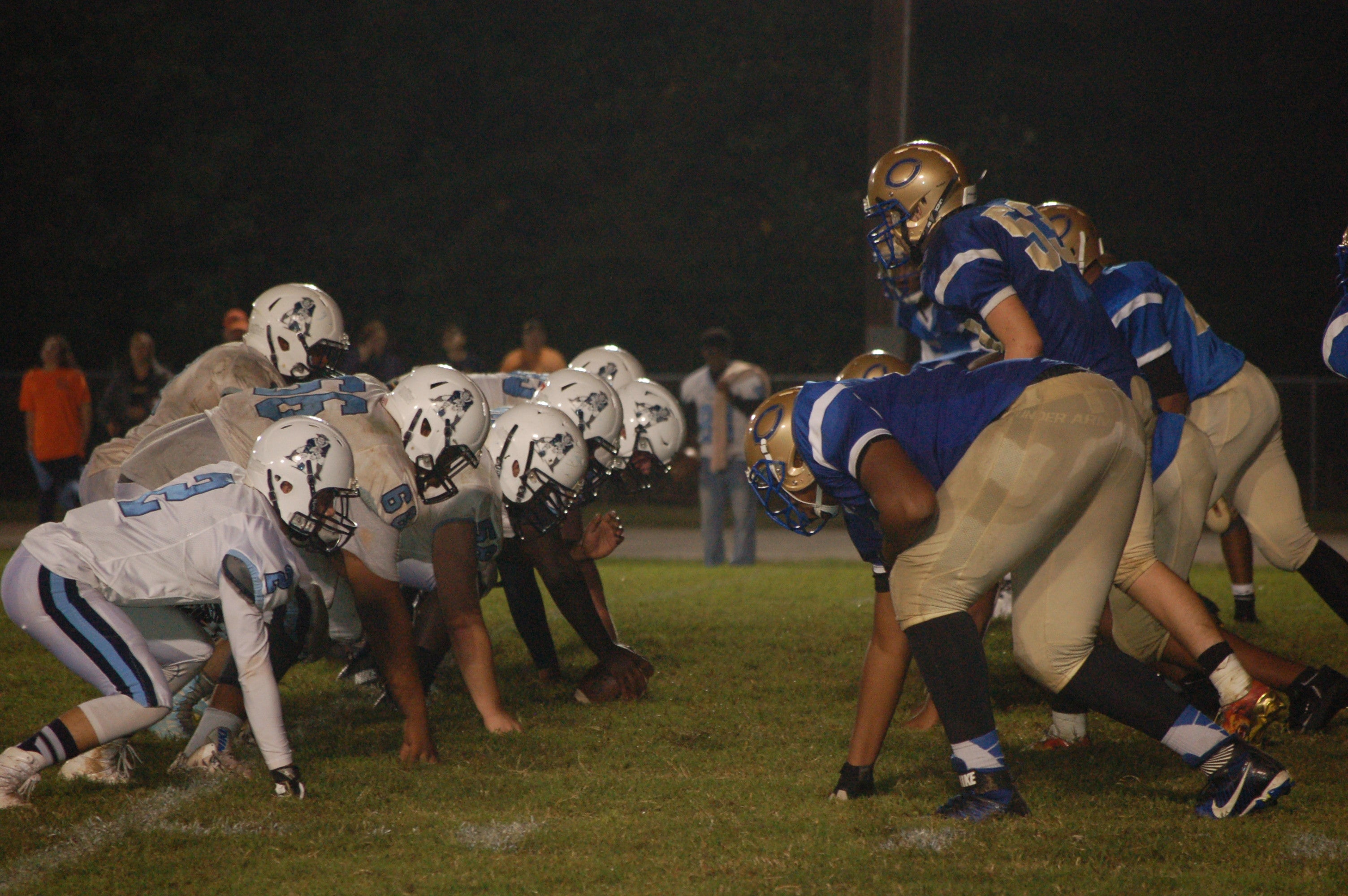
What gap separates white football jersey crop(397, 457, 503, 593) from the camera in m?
4.71

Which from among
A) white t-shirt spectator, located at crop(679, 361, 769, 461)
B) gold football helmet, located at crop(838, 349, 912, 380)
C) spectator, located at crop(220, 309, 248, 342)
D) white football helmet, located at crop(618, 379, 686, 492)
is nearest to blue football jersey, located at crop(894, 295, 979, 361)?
gold football helmet, located at crop(838, 349, 912, 380)

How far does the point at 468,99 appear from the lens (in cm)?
2172

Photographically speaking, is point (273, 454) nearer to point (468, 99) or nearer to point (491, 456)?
point (491, 456)

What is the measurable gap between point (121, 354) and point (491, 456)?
1678cm

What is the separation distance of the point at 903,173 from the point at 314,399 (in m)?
2.10

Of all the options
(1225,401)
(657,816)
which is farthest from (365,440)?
(1225,401)

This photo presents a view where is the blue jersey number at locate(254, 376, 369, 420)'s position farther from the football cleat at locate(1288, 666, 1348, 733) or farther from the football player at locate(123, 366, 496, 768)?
the football cleat at locate(1288, 666, 1348, 733)

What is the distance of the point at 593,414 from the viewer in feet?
17.6

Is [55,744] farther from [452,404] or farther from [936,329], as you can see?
[936,329]

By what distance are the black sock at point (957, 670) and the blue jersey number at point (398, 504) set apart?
1742 mm

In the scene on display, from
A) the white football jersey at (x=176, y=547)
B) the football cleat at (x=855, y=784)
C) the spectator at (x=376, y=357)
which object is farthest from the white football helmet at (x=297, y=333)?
the spectator at (x=376, y=357)

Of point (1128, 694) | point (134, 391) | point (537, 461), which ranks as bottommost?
point (1128, 694)

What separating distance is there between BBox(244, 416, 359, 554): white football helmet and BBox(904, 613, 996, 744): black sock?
5.64 feet

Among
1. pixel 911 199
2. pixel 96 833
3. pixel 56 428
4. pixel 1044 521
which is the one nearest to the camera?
pixel 1044 521
